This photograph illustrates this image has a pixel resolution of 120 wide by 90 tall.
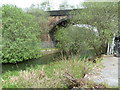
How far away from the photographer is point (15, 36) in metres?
11.6

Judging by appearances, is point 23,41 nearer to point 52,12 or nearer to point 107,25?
point 107,25

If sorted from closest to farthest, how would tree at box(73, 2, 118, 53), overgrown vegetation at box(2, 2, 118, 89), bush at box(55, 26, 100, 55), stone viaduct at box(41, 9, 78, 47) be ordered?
overgrown vegetation at box(2, 2, 118, 89)
tree at box(73, 2, 118, 53)
bush at box(55, 26, 100, 55)
stone viaduct at box(41, 9, 78, 47)

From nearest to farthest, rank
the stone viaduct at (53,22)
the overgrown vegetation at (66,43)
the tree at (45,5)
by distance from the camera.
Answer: the overgrown vegetation at (66,43)
the stone viaduct at (53,22)
the tree at (45,5)

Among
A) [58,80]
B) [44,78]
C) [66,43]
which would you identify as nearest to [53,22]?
[66,43]

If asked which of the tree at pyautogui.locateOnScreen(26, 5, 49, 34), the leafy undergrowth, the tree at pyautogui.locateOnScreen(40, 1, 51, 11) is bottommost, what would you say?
the leafy undergrowth

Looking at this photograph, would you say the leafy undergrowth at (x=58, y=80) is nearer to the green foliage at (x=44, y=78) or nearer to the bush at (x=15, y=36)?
the green foliage at (x=44, y=78)

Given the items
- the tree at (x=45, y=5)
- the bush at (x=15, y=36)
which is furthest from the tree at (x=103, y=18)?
the tree at (x=45, y=5)

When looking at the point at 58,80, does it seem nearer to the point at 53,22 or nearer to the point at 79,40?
the point at 79,40

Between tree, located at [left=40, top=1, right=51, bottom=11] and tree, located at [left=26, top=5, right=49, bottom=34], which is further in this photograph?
tree, located at [left=40, top=1, right=51, bottom=11]

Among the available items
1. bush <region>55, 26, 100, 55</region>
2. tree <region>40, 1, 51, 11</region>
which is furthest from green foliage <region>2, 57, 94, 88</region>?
tree <region>40, 1, 51, 11</region>

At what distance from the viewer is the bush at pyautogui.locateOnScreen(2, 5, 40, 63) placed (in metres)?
11.1

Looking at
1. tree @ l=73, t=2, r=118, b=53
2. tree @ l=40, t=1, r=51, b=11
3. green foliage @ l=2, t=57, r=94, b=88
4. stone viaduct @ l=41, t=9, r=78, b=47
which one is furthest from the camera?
tree @ l=40, t=1, r=51, b=11

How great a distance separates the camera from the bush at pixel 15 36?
36.6ft

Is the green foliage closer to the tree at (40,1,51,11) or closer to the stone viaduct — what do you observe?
the stone viaduct
